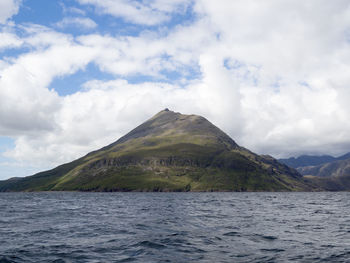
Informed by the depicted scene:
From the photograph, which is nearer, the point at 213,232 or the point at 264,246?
the point at 264,246

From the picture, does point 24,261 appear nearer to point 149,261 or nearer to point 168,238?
point 149,261

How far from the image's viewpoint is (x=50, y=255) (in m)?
26.7

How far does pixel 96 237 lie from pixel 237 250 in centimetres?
1684

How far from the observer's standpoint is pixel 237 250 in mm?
28406

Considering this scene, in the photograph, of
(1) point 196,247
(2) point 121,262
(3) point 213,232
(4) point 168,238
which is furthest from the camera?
(3) point 213,232

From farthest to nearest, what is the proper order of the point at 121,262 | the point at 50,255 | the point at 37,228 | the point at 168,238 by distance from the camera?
the point at 37,228 → the point at 168,238 → the point at 50,255 → the point at 121,262

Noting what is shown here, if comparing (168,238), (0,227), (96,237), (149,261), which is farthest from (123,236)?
(0,227)

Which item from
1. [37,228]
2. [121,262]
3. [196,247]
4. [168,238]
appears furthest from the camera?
[37,228]

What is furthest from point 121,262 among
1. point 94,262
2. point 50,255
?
point 50,255

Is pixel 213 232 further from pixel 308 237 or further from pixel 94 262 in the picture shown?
pixel 94 262

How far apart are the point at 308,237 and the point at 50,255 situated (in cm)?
2845

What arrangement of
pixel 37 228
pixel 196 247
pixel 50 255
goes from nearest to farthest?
1. pixel 50 255
2. pixel 196 247
3. pixel 37 228

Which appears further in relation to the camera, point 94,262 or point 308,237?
point 308,237

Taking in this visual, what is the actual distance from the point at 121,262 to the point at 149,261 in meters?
2.25
